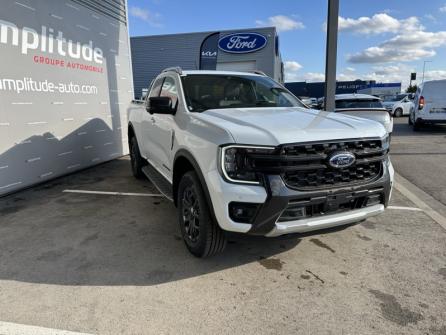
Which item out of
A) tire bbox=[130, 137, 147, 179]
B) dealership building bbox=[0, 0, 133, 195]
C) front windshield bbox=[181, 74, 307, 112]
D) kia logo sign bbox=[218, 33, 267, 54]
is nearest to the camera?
front windshield bbox=[181, 74, 307, 112]

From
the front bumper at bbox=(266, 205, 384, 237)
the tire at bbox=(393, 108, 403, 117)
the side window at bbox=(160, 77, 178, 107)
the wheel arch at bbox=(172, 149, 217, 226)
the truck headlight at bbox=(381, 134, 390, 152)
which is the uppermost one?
the side window at bbox=(160, 77, 178, 107)

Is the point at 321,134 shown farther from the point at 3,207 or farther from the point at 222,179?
the point at 3,207

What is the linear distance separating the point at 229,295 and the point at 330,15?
7.29 metres

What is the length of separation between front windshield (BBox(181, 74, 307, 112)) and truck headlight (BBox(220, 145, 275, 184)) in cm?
116

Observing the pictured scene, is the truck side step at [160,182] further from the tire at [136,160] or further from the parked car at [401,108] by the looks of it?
the parked car at [401,108]

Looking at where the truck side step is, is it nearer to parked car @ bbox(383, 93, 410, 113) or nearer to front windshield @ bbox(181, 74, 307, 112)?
front windshield @ bbox(181, 74, 307, 112)

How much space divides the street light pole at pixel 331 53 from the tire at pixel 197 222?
18.8 ft

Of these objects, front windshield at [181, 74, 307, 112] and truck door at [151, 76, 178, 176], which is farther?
truck door at [151, 76, 178, 176]

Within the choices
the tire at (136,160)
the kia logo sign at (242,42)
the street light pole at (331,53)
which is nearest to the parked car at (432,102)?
the street light pole at (331,53)

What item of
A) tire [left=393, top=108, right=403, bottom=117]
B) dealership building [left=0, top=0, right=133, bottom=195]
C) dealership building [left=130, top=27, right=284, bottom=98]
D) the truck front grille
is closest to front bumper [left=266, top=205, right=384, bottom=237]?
the truck front grille

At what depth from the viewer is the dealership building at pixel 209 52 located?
22578 millimetres

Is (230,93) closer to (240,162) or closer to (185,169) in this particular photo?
(185,169)

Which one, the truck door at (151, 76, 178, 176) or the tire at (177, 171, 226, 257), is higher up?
the truck door at (151, 76, 178, 176)

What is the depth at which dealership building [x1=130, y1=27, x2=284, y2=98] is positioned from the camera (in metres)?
22.6
